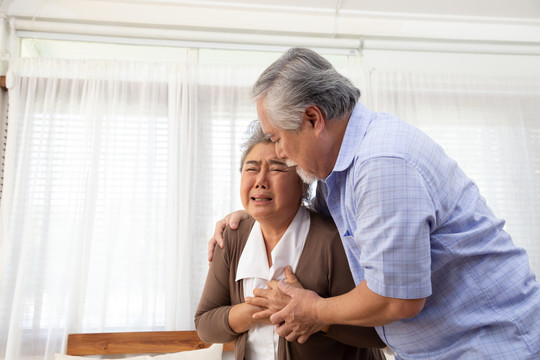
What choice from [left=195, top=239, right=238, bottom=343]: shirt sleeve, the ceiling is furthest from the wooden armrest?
the ceiling

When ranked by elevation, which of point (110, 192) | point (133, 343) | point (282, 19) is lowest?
point (133, 343)

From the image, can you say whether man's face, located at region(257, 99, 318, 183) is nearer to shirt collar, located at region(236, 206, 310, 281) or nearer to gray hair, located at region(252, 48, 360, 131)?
gray hair, located at region(252, 48, 360, 131)

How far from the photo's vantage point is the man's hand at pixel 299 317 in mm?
1089

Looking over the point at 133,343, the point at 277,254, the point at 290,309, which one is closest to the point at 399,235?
the point at 290,309

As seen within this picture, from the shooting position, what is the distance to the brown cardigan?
1.23 metres

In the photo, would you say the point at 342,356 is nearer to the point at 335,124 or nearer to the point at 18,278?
the point at 335,124

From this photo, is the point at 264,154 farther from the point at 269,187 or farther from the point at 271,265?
the point at 271,265

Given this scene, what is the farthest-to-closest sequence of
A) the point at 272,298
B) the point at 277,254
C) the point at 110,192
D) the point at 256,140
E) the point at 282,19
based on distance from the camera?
1. the point at 282,19
2. the point at 110,192
3. the point at 256,140
4. the point at 277,254
5. the point at 272,298

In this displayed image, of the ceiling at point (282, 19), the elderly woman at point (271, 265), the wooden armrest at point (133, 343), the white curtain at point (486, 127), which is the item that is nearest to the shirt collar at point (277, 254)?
the elderly woman at point (271, 265)

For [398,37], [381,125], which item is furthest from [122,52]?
[381,125]

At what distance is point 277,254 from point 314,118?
0.46m

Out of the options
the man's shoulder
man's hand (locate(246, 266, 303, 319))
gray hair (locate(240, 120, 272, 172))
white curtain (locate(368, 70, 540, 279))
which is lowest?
man's hand (locate(246, 266, 303, 319))

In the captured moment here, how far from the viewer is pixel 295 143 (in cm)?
111

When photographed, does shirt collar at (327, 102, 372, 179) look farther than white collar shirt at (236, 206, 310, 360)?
No
